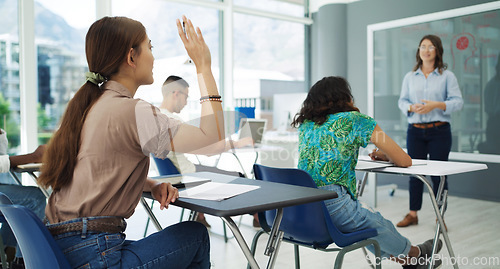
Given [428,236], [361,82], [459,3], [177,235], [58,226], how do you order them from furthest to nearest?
[361,82]
[459,3]
[428,236]
[177,235]
[58,226]

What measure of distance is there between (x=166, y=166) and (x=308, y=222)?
4.20ft

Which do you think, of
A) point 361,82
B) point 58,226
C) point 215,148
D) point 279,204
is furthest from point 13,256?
point 361,82

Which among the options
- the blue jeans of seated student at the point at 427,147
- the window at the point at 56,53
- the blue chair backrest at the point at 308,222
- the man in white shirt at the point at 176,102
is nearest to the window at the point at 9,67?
the window at the point at 56,53

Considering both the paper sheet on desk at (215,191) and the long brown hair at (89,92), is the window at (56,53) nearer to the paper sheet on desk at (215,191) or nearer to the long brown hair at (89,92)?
the paper sheet on desk at (215,191)

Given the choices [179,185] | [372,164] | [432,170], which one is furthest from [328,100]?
[179,185]

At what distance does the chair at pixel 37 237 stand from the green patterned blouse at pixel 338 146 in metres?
1.12

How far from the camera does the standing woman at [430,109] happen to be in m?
3.49

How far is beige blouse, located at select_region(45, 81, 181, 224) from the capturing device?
114 centimetres

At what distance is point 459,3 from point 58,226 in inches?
196

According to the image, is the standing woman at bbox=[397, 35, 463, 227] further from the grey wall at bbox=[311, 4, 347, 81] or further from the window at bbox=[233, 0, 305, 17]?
the window at bbox=[233, 0, 305, 17]

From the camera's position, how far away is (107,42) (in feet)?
3.91

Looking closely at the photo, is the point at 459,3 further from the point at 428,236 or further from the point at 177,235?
the point at 177,235

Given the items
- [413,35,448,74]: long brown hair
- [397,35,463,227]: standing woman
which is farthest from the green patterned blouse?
[413,35,448,74]: long brown hair

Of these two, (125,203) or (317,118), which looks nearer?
(125,203)
